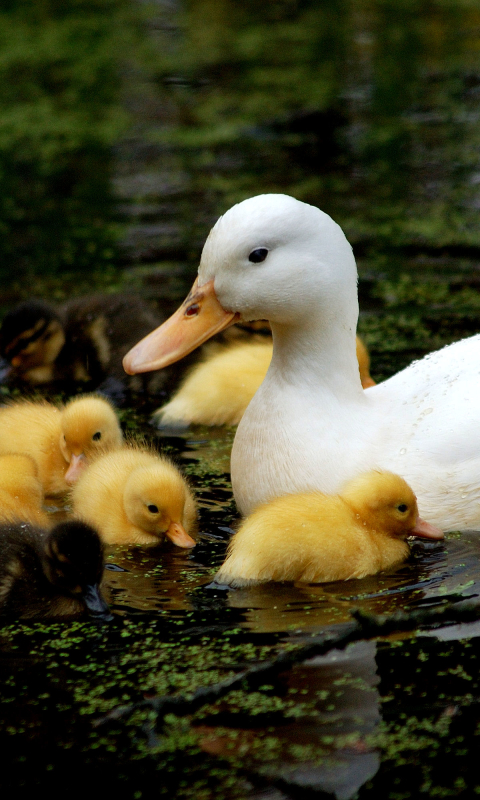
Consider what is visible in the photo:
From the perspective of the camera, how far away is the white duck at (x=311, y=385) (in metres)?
3.82

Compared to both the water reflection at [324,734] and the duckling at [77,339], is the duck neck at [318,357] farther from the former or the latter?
the duckling at [77,339]

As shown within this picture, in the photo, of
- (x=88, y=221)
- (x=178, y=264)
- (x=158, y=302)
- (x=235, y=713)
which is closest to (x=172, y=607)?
(x=235, y=713)

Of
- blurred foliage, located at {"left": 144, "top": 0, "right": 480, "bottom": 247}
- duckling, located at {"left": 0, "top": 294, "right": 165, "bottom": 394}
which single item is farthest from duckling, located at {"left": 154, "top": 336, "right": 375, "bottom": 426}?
blurred foliage, located at {"left": 144, "top": 0, "right": 480, "bottom": 247}

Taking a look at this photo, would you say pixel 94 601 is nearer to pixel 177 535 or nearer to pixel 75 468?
pixel 177 535

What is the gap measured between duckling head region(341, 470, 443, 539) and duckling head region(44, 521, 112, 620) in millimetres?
820

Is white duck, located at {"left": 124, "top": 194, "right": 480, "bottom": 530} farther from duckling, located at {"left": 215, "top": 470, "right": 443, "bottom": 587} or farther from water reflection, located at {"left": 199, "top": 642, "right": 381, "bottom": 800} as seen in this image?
water reflection, located at {"left": 199, "top": 642, "right": 381, "bottom": 800}

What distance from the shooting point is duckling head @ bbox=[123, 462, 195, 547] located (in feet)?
13.1

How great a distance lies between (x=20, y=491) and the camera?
4.09m

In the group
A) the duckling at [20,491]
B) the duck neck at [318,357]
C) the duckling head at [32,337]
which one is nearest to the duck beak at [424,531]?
the duck neck at [318,357]

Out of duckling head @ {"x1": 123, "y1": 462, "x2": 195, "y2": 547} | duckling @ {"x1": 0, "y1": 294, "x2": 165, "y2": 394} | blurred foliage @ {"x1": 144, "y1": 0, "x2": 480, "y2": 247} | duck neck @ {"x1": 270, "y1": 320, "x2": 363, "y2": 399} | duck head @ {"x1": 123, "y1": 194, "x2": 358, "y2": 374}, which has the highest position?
duck head @ {"x1": 123, "y1": 194, "x2": 358, "y2": 374}

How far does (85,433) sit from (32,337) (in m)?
1.40

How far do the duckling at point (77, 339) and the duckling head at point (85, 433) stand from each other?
1225 mm

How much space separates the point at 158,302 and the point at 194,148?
303 centimetres

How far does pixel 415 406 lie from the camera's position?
4.02 meters
